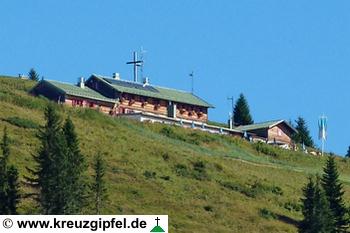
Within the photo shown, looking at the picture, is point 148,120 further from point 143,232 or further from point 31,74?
point 143,232

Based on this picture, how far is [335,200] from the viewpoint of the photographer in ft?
242

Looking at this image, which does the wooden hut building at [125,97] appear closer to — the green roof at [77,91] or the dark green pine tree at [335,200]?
the green roof at [77,91]

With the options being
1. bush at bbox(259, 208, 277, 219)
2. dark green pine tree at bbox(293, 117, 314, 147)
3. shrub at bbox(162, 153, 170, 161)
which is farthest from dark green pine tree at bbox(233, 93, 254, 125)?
bush at bbox(259, 208, 277, 219)

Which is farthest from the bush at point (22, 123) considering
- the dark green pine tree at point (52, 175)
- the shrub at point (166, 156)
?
the dark green pine tree at point (52, 175)

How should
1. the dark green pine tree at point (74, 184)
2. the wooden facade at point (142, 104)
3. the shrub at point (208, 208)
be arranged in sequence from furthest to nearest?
the wooden facade at point (142, 104)
the shrub at point (208, 208)
the dark green pine tree at point (74, 184)

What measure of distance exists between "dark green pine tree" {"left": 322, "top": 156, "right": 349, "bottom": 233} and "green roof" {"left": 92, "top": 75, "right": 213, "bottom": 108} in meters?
44.6

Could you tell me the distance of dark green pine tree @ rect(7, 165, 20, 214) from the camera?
5613 centimetres

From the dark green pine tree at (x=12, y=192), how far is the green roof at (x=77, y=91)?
55880 millimetres

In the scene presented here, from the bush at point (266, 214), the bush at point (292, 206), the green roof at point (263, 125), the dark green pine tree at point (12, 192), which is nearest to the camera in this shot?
the dark green pine tree at point (12, 192)

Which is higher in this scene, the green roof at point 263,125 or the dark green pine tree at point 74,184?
the green roof at point 263,125

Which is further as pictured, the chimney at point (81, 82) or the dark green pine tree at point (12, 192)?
the chimney at point (81, 82)

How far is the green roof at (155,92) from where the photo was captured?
121188 mm

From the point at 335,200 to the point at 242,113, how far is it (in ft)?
233

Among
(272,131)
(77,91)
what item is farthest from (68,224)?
(272,131)
